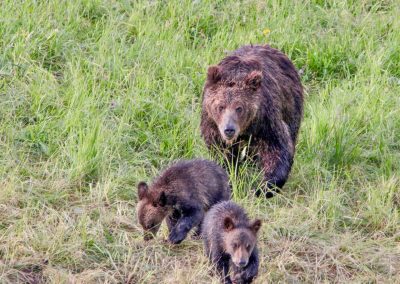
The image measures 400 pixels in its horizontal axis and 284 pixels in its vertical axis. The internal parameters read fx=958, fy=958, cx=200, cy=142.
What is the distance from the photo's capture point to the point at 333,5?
10.9m

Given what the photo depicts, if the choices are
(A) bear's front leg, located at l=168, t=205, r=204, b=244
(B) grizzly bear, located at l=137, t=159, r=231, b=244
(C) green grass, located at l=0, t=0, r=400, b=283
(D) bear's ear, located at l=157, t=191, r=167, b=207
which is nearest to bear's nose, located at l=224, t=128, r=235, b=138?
(C) green grass, located at l=0, t=0, r=400, b=283

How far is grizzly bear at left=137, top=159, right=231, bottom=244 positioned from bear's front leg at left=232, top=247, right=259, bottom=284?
0.62m

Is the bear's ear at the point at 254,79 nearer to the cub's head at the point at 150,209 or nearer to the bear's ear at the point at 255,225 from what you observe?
the cub's head at the point at 150,209

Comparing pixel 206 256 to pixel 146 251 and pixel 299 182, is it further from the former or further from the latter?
pixel 299 182

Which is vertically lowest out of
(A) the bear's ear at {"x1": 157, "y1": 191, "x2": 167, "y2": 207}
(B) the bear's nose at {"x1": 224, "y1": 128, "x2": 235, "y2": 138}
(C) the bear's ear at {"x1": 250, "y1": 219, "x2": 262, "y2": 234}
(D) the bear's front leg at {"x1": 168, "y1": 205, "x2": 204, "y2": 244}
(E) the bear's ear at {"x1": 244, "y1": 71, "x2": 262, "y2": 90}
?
(D) the bear's front leg at {"x1": 168, "y1": 205, "x2": 204, "y2": 244}

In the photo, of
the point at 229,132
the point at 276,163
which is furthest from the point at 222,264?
the point at 276,163

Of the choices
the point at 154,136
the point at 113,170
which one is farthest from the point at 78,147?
the point at 154,136

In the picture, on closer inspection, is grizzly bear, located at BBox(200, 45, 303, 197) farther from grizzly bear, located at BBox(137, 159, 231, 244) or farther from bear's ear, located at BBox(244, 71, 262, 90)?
grizzly bear, located at BBox(137, 159, 231, 244)

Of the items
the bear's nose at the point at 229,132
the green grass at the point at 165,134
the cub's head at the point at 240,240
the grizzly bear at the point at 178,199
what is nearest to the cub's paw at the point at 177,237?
the grizzly bear at the point at 178,199

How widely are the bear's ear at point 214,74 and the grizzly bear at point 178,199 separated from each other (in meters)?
1.16

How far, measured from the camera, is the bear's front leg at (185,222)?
6.78 meters

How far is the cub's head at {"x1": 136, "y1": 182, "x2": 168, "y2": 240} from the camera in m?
6.79

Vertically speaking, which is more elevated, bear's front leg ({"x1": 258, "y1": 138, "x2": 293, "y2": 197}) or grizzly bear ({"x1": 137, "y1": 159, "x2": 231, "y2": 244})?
grizzly bear ({"x1": 137, "y1": 159, "x2": 231, "y2": 244})

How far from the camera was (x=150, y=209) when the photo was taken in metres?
6.80
